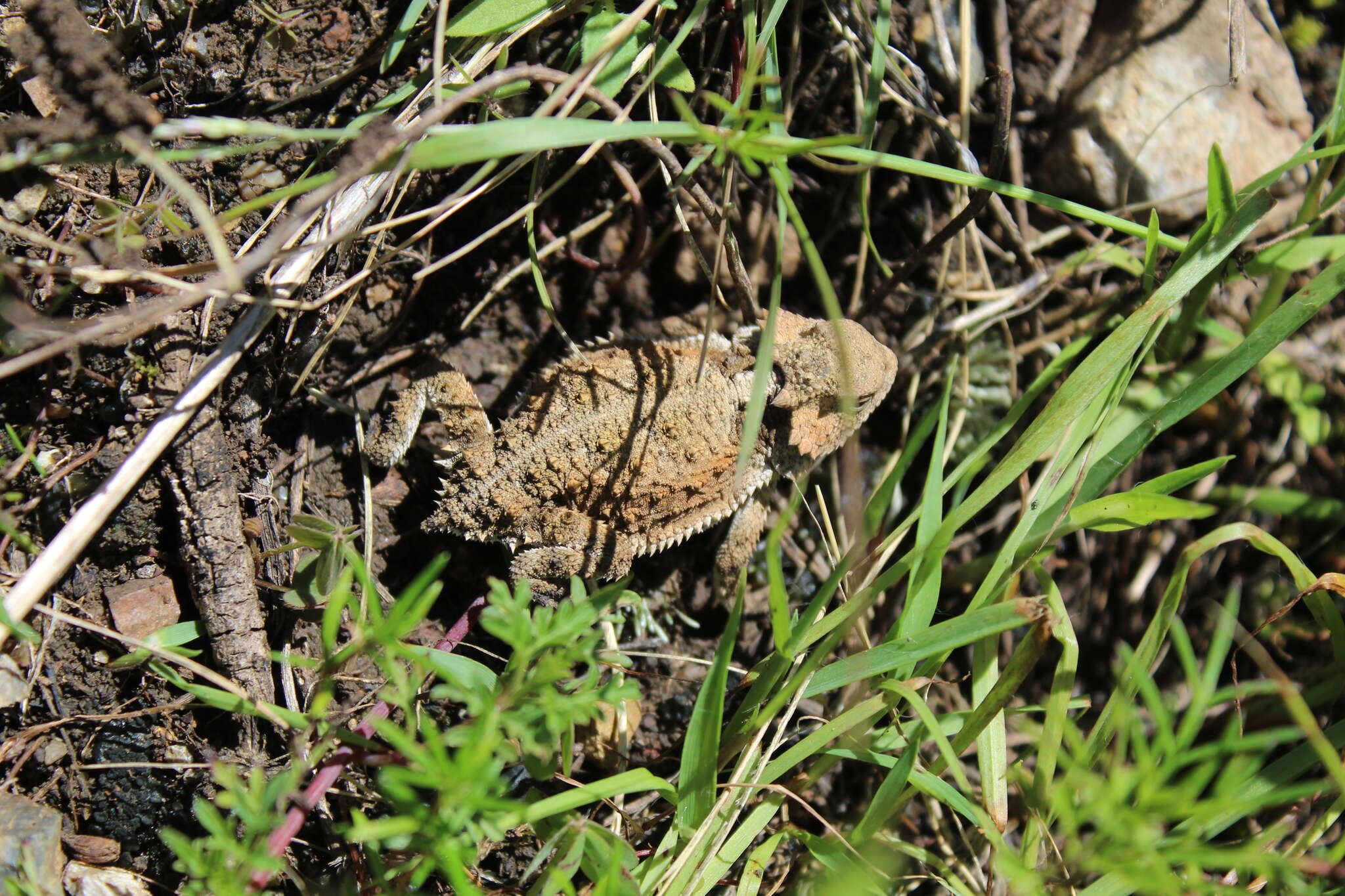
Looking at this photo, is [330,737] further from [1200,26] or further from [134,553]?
[1200,26]

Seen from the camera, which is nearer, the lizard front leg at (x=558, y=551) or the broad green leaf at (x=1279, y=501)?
the lizard front leg at (x=558, y=551)

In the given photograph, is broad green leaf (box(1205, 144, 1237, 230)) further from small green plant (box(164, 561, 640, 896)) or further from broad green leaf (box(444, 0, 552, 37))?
small green plant (box(164, 561, 640, 896))

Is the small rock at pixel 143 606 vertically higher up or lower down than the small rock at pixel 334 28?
lower down

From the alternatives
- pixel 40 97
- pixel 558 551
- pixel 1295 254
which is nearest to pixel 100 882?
pixel 558 551

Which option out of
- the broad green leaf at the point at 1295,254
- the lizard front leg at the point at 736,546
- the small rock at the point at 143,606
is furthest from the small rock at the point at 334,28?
the broad green leaf at the point at 1295,254

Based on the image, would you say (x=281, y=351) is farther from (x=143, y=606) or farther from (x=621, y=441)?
(x=621, y=441)

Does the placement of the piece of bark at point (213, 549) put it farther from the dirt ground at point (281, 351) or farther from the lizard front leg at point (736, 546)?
the lizard front leg at point (736, 546)
